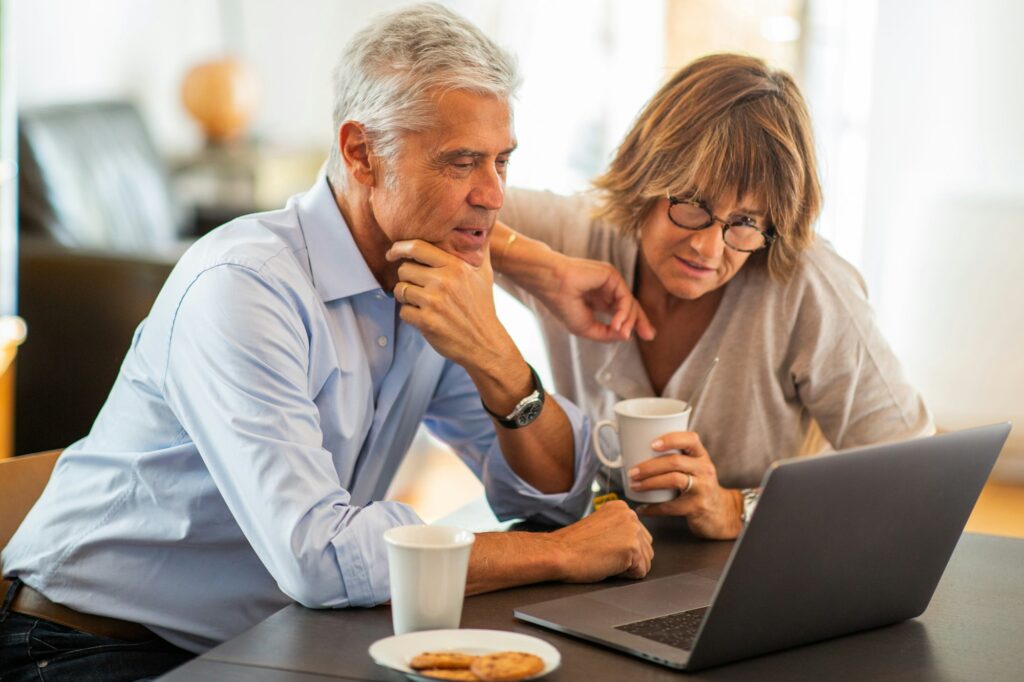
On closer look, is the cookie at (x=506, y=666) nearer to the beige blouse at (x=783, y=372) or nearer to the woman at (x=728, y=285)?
the woman at (x=728, y=285)

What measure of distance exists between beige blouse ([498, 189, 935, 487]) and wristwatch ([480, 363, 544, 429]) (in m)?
→ 0.31

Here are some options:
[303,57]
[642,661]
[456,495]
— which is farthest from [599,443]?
[303,57]

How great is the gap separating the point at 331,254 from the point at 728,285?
0.67 m

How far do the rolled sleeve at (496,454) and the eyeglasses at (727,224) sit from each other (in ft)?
1.05

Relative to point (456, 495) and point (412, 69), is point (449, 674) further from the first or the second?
point (456, 495)

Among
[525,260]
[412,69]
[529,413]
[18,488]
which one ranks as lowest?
[18,488]

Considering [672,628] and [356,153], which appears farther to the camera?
[356,153]

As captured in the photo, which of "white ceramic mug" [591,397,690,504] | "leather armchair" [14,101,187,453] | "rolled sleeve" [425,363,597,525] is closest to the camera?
"white ceramic mug" [591,397,690,504]

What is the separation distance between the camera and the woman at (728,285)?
171cm

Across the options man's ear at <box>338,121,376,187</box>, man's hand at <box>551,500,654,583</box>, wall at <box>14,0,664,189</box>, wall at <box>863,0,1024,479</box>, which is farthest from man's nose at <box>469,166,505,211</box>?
wall at <box>14,0,664,189</box>

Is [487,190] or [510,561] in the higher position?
[487,190]

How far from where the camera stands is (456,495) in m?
3.93

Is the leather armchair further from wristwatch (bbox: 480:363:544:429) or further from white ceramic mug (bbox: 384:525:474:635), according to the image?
white ceramic mug (bbox: 384:525:474:635)

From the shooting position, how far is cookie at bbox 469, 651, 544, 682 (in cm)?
98
